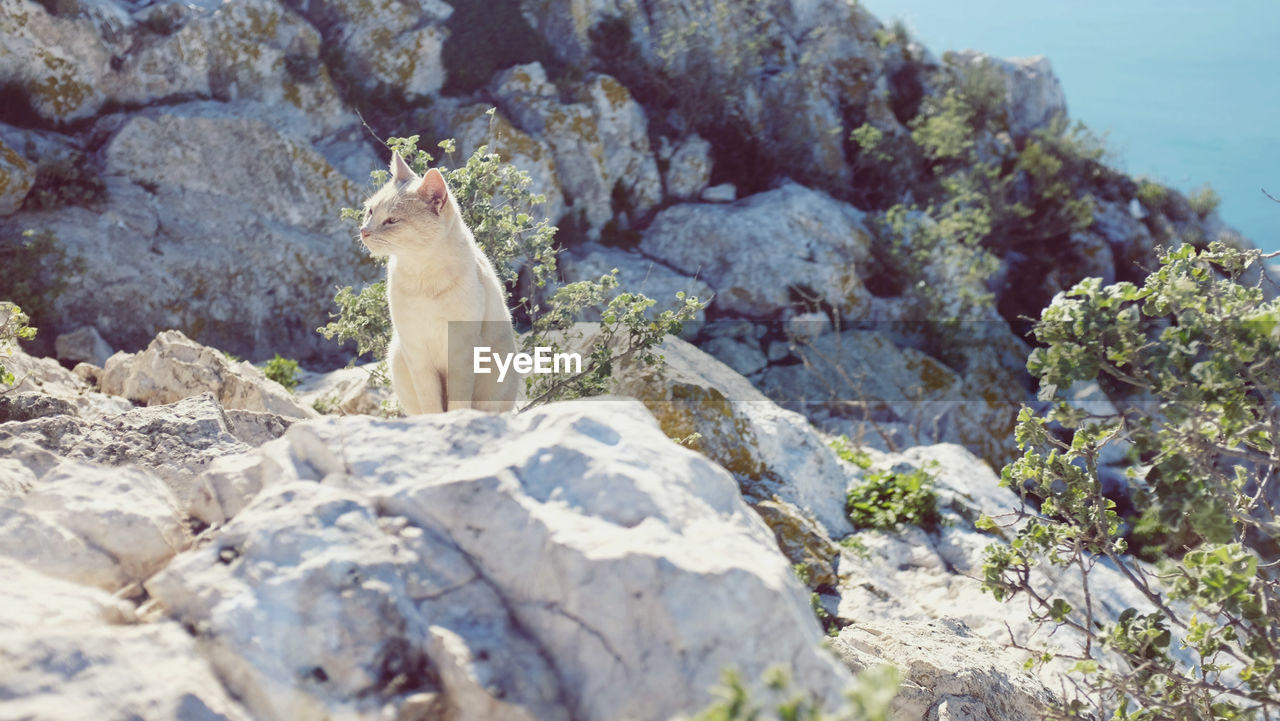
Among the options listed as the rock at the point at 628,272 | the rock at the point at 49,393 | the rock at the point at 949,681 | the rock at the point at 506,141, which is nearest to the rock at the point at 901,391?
the rock at the point at 628,272

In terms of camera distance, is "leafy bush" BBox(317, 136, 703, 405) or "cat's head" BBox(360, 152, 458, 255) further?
"leafy bush" BBox(317, 136, 703, 405)

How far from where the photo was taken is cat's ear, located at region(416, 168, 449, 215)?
4398 mm

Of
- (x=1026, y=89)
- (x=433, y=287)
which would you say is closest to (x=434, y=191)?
(x=433, y=287)

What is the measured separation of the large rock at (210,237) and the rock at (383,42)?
166 centimetres

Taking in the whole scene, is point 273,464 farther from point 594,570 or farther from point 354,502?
point 594,570

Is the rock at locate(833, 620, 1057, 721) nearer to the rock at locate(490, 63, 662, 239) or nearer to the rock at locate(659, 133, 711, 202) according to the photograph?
the rock at locate(490, 63, 662, 239)

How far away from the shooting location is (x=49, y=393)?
4.89 metres

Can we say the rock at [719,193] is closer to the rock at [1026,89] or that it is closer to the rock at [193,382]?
the rock at [1026,89]

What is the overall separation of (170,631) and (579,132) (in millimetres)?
10414

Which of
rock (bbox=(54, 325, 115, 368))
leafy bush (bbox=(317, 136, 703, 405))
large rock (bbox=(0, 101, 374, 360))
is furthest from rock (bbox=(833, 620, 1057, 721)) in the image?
large rock (bbox=(0, 101, 374, 360))

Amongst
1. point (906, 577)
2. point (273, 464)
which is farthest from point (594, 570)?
point (906, 577)

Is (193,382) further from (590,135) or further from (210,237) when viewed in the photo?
(590,135)

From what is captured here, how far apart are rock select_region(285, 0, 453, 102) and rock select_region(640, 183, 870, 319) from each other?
368 centimetres

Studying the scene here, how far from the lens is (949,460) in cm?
731
